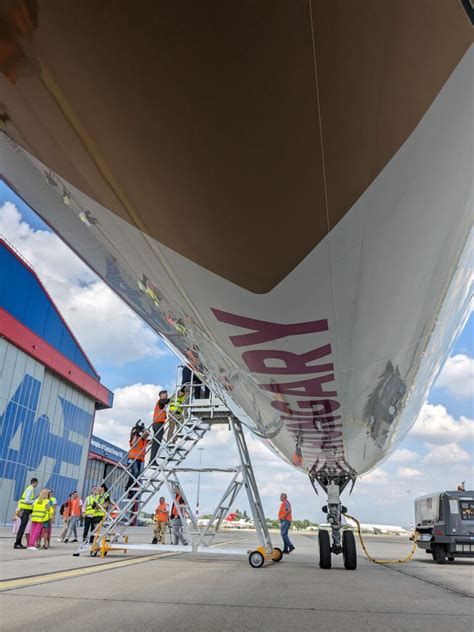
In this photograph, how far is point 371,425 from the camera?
161 inches

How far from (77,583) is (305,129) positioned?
5.65 metres

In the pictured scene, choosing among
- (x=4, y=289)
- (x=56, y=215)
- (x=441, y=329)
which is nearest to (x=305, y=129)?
(x=56, y=215)

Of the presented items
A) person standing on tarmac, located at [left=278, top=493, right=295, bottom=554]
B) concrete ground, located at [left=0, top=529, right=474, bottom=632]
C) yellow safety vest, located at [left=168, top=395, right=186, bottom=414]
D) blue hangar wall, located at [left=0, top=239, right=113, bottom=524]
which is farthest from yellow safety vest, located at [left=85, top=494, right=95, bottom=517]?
blue hangar wall, located at [left=0, top=239, right=113, bottom=524]

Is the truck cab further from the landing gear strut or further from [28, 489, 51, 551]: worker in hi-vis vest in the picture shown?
[28, 489, 51, 551]: worker in hi-vis vest

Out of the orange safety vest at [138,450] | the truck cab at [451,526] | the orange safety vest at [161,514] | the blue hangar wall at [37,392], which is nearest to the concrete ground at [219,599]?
the orange safety vest at [138,450]

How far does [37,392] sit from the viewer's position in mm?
24406

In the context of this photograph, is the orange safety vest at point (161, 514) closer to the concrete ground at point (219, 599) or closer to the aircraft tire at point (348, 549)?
the concrete ground at point (219, 599)

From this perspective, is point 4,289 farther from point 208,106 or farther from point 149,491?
point 208,106

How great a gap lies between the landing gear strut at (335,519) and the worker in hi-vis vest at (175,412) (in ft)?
9.52

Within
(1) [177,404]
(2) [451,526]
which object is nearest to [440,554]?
(2) [451,526]

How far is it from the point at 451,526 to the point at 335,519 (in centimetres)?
515

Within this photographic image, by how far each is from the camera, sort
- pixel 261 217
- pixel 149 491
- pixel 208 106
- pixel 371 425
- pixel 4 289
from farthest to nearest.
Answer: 1. pixel 4 289
2. pixel 149 491
3. pixel 371 425
4. pixel 261 217
5. pixel 208 106

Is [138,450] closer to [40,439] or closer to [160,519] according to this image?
[160,519]

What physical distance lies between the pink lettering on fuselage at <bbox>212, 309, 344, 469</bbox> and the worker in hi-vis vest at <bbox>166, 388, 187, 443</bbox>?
5.70 m
